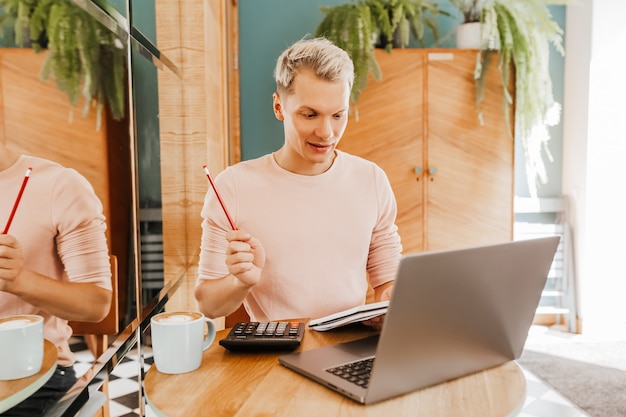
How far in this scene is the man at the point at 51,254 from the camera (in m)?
0.71

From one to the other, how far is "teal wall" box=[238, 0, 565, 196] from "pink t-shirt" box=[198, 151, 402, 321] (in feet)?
6.74

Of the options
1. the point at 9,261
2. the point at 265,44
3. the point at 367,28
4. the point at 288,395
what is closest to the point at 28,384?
the point at 9,261

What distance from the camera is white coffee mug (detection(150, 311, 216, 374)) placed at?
0.93 m

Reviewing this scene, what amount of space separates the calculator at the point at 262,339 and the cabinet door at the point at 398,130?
2.27 meters

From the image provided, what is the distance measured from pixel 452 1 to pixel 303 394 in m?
3.14

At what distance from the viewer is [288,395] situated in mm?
848

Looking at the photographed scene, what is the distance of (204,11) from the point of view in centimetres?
209

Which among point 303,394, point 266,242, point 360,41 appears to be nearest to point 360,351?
point 303,394

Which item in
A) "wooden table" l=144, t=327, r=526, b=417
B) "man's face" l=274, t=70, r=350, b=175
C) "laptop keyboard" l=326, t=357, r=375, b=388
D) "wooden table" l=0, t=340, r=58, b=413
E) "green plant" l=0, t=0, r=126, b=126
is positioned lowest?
"wooden table" l=144, t=327, r=526, b=417

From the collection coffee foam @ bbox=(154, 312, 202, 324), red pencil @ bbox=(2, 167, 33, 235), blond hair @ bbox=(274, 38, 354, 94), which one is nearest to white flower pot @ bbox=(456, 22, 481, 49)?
blond hair @ bbox=(274, 38, 354, 94)

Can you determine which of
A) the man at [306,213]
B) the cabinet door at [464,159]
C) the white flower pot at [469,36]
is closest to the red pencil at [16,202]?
the man at [306,213]

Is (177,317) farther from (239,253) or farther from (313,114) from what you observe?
(313,114)

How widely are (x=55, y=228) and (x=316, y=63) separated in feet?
2.71

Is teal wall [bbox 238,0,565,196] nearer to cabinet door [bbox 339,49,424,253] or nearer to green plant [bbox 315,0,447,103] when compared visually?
green plant [bbox 315,0,447,103]
